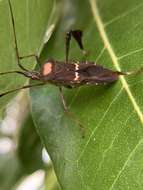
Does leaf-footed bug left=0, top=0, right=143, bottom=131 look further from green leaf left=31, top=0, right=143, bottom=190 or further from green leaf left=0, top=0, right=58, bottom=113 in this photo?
green leaf left=0, top=0, right=58, bottom=113

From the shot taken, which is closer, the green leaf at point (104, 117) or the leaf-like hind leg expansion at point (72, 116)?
the green leaf at point (104, 117)

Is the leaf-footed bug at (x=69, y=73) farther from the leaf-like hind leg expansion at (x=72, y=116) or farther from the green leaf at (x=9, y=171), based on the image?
the green leaf at (x=9, y=171)

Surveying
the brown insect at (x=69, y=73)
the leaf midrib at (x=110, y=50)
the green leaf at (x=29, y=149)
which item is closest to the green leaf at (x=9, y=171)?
the green leaf at (x=29, y=149)

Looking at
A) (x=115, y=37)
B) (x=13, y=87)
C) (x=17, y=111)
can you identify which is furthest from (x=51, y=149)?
(x=17, y=111)

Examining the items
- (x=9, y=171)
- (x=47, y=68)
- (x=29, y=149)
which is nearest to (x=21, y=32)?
(x=47, y=68)

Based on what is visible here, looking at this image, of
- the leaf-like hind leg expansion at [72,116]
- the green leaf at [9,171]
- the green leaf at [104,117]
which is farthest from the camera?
the green leaf at [9,171]

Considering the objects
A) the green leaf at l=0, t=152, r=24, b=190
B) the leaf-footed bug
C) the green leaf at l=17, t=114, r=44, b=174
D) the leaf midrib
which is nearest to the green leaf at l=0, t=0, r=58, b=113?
the leaf-footed bug

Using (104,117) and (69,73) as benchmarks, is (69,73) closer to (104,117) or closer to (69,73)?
(69,73)

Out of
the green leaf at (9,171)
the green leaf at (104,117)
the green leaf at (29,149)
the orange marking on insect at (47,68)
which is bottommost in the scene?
the green leaf at (9,171)
